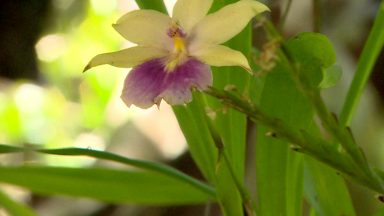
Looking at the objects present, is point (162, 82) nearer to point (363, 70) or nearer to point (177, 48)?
point (177, 48)

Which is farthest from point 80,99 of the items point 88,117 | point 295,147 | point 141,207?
point 295,147

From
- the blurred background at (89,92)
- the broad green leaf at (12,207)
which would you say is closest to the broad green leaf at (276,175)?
the broad green leaf at (12,207)

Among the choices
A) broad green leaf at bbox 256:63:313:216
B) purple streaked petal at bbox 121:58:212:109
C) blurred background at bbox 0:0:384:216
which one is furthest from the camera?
blurred background at bbox 0:0:384:216

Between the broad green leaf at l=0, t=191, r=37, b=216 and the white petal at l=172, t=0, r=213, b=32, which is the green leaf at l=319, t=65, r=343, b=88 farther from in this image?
the broad green leaf at l=0, t=191, r=37, b=216

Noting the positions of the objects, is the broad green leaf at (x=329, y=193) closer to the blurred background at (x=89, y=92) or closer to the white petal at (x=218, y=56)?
the white petal at (x=218, y=56)

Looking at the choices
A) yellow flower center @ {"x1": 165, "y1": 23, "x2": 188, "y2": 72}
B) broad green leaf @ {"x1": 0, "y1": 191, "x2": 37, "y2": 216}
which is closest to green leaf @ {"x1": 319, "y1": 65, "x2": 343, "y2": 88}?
yellow flower center @ {"x1": 165, "y1": 23, "x2": 188, "y2": 72}

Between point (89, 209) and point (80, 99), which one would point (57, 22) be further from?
point (89, 209)

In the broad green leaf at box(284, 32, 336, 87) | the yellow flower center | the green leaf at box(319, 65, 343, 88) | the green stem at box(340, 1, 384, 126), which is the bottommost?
the green stem at box(340, 1, 384, 126)

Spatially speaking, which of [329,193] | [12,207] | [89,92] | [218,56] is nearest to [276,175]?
[329,193]

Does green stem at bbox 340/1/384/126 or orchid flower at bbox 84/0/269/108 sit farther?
green stem at bbox 340/1/384/126
